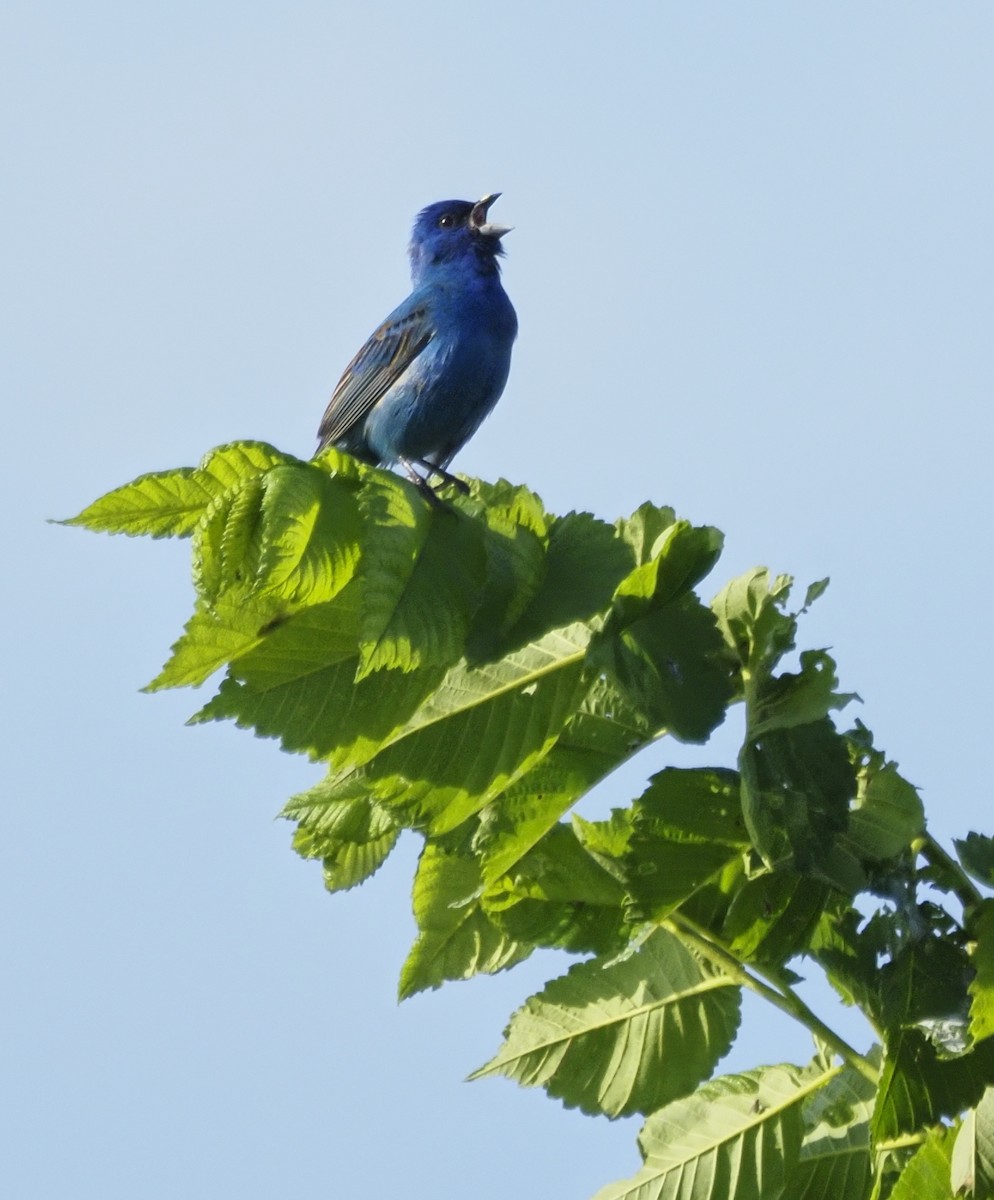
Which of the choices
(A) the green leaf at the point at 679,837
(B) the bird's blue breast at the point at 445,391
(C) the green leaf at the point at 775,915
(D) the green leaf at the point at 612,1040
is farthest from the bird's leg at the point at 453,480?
(D) the green leaf at the point at 612,1040

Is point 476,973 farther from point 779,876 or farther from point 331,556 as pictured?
point 331,556

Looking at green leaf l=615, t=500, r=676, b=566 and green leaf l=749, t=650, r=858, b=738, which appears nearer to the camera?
green leaf l=749, t=650, r=858, b=738

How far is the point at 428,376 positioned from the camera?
7.93m

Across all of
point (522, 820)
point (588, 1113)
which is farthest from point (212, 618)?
point (588, 1113)

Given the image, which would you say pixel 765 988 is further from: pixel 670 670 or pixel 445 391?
pixel 445 391

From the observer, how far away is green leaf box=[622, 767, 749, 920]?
9.08 ft

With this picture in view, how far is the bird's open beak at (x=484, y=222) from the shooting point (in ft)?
31.2

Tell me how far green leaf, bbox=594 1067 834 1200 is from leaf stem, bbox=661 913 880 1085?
0.53 ft

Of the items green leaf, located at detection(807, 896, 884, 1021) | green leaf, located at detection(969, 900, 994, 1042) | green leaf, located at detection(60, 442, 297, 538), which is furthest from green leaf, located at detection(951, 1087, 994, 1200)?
green leaf, located at detection(60, 442, 297, 538)

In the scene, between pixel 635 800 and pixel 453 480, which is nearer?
pixel 635 800

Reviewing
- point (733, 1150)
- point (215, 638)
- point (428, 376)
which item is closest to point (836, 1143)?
point (733, 1150)

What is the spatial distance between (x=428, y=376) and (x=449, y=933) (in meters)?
4.97

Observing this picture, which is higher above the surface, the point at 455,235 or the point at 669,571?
the point at 455,235

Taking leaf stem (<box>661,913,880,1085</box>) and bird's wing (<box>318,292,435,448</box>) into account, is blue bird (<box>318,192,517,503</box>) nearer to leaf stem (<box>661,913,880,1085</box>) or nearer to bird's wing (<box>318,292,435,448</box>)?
bird's wing (<box>318,292,435,448</box>)
